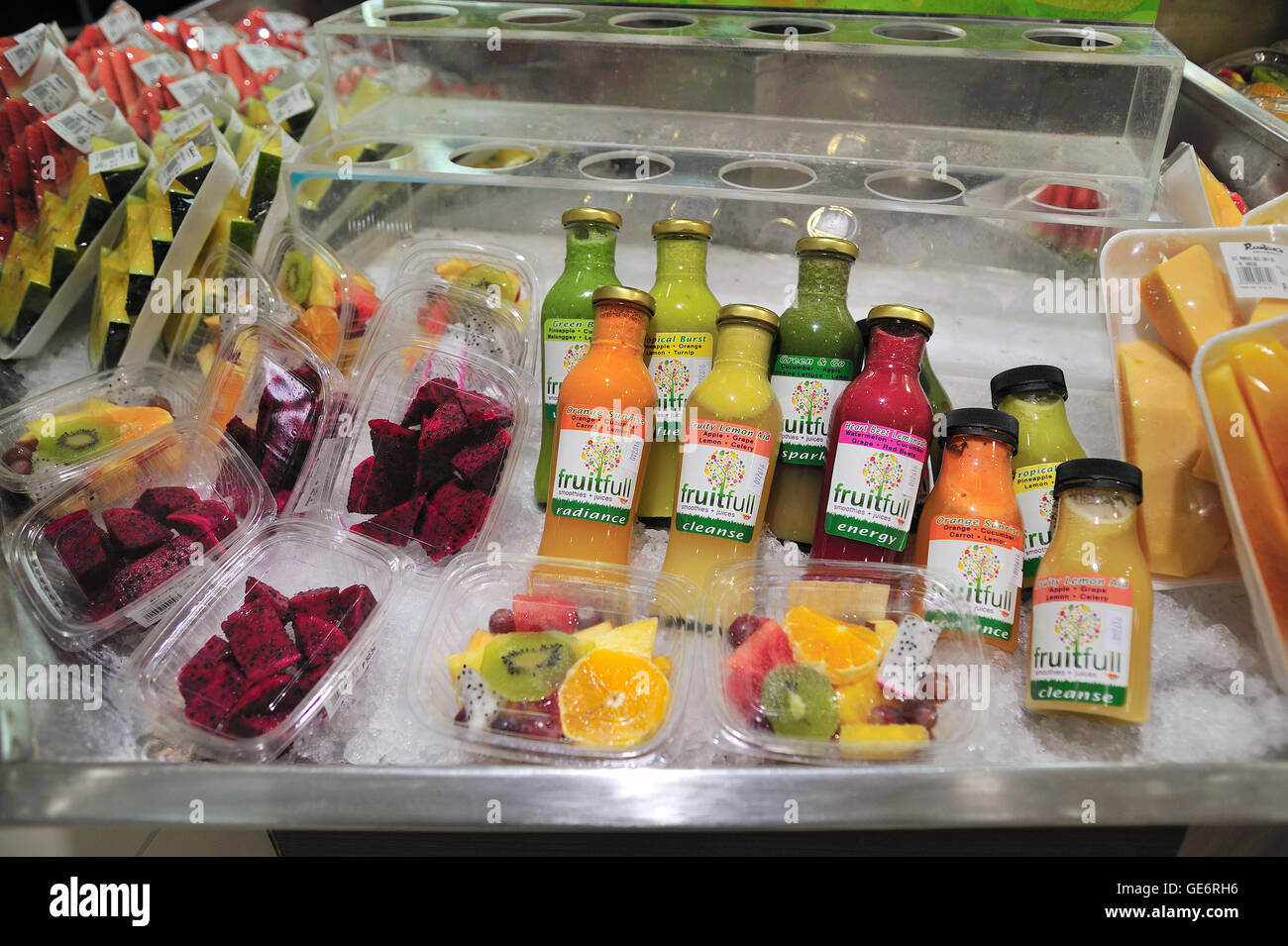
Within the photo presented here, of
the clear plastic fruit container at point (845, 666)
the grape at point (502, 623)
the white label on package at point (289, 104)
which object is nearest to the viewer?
the clear plastic fruit container at point (845, 666)

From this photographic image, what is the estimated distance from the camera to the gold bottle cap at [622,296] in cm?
136

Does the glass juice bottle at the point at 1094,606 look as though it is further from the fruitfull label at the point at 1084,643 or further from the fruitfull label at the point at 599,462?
the fruitfull label at the point at 599,462

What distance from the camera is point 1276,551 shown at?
3.90 ft

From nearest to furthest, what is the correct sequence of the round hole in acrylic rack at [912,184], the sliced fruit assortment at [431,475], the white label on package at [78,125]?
the sliced fruit assortment at [431,475] → the round hole in acrylic rack at [912,184] → the white label on package at [78,125]

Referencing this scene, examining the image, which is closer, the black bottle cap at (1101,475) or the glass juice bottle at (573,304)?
the black bottle cap at (1101,475)

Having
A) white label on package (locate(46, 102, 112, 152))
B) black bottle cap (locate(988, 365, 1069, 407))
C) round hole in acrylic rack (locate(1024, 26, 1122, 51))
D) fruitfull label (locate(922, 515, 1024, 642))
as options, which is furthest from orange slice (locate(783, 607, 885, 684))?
white label on package (locate(46, 102, 112, 152))

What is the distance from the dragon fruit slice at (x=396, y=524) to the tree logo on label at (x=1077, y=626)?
975 millimetres

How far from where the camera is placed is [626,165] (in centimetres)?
196

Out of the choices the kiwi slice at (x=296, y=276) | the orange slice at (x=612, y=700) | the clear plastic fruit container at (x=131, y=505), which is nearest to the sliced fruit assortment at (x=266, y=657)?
the clear plastic fruit container at (x=131, y=505)

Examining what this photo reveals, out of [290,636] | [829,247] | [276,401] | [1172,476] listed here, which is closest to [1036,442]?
[1172,476]

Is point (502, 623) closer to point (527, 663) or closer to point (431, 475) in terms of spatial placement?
point (527, 663)

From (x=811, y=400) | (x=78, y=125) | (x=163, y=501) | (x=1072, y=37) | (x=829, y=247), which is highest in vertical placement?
(x=1072, y=37)

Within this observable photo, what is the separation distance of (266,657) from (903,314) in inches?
40.8
